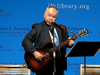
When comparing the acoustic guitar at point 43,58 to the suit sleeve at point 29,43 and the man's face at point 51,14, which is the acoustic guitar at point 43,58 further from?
the man's face at point 51,14

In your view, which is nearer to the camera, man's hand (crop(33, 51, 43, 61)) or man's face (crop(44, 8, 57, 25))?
man's hand (crop(33, 51, 43, 61))

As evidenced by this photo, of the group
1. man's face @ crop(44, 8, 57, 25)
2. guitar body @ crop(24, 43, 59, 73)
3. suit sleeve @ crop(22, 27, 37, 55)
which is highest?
man's face @ crop(44, 8, 57, 25)

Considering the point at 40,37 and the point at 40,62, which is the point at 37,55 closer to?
the point at 40,62

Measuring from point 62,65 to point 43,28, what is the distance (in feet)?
2.18

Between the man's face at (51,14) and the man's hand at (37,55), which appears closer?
the man's hand at (37,55)

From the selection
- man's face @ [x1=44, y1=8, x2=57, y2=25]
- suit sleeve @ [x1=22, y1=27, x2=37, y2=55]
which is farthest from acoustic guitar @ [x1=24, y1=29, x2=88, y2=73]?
man's face @ [x1=44, y1=8, x2=57, y2=25]

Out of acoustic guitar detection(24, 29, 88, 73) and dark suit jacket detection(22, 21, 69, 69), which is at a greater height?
dark suit jacket detection(22, 21, 69, 69)

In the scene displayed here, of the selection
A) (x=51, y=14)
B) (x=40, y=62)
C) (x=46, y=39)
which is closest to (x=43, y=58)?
(x=40, y=62)

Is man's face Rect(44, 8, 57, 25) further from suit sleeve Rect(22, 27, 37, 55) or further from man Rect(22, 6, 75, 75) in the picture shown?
suit sleeve Rect(22, 27, 37, 55)

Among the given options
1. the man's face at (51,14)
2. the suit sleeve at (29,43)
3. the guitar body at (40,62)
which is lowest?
the guitar body at (40,62)

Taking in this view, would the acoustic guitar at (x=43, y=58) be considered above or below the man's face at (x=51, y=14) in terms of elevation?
below

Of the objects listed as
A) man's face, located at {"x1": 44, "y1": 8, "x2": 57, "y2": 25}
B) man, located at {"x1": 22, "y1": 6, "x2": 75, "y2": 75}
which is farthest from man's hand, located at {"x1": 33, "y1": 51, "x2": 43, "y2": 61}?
man's face, located at {"x1": 44, "y1": 8, "x2": 57, "y2": 25}

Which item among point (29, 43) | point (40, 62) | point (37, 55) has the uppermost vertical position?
point (29, 43)

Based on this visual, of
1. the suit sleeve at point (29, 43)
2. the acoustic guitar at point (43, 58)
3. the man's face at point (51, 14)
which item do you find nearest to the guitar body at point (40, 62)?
the acoustic guitar at point (43, 58)
